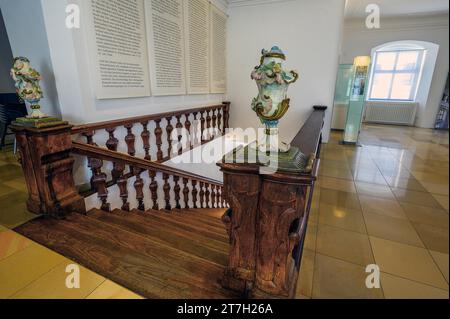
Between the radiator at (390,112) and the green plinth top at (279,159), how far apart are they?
725 cm

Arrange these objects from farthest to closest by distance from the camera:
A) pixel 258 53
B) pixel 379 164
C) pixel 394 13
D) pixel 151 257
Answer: pixel 258 53
pixel 394 13
pixel 379 164
pixel 151 257

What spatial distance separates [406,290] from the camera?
0.98 metres

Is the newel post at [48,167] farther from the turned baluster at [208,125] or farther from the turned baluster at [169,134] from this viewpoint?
the turned baluster at [208,125]

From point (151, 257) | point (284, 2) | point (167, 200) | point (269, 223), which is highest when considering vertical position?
point (284, 2)

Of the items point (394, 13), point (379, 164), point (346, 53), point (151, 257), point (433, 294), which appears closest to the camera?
point (433, 294)

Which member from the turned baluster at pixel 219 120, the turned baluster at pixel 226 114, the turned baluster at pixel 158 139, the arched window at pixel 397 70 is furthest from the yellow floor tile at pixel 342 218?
the arched window at pixel 397 70

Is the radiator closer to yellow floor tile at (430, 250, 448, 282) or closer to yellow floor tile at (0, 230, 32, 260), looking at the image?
yellow floor tile at (430, 250, 448, 282)

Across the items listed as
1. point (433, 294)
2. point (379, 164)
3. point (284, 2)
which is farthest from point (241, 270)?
point (284, 2)

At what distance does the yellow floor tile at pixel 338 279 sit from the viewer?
121 centimetres

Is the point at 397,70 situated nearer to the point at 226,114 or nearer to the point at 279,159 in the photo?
the point at 226,114

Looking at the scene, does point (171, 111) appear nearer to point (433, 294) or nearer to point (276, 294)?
point (276, 294)

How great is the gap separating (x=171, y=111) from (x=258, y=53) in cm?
236

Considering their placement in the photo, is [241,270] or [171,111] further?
[171,111]

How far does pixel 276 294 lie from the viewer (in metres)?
1.14
